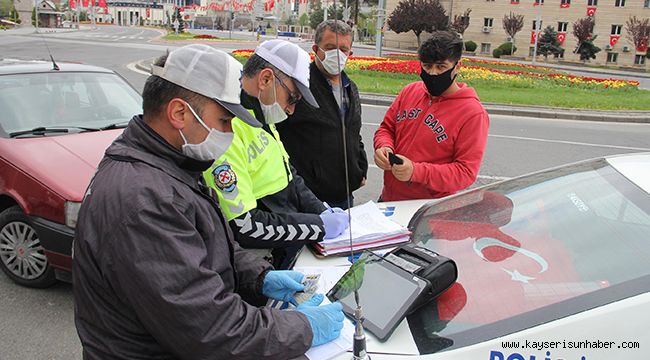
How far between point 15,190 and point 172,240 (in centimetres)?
292

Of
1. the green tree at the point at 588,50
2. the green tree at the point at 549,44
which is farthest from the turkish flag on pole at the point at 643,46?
the green tree at the point at 549,44

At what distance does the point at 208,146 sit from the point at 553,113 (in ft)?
40.5

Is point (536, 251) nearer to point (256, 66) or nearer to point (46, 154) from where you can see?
point (256, 66)

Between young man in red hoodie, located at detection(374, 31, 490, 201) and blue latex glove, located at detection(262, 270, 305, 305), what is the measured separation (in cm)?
114

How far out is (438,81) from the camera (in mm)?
2912

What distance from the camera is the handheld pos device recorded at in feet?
5.26

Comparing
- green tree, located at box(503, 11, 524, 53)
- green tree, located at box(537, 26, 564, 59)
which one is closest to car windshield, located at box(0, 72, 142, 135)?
green tree, located at box(537, 26, 564, 59)

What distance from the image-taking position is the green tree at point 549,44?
44.0 metres

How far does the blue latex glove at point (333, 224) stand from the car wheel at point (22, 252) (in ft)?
7.76

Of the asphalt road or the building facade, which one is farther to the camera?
the building facade

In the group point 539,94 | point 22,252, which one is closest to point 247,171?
point 22,252

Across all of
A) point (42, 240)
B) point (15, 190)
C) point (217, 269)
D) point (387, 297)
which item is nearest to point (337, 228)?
point (387, 297)

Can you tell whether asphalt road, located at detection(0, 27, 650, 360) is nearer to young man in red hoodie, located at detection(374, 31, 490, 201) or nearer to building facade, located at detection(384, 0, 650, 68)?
young man in red hoodie, located at detection(374, 31, 490, 201)

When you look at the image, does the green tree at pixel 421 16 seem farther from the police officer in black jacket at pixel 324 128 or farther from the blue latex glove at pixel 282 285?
the blue latex glove at pixel 282 285
